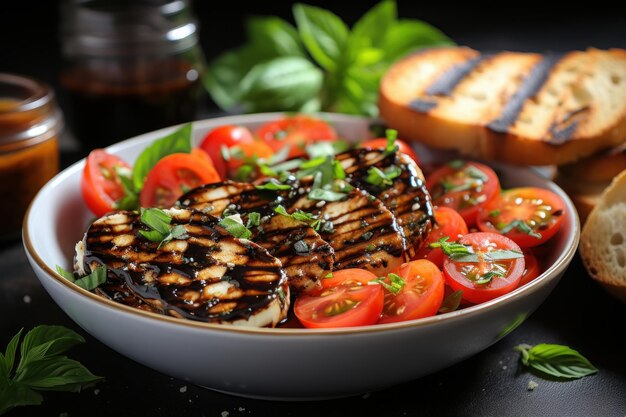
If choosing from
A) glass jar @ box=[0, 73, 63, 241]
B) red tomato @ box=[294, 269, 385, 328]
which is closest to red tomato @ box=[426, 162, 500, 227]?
A: red tomato @ box=[294, 269, 385, 328]

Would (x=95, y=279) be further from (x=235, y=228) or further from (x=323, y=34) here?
(x=323, y=34)

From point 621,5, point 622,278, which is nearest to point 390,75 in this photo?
point 622,278

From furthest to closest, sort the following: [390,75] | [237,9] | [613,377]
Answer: [237,9] < [390,75] < [613,377]

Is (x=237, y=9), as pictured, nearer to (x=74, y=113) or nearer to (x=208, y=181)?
(x=74, y=113)

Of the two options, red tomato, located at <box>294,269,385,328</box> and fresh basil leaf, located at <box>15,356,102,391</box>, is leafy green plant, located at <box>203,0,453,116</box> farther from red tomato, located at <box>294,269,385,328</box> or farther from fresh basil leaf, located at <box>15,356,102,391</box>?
fresh basil leaf, located at <box>15,356,102,391</box>

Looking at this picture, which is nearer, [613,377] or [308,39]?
[613,377]

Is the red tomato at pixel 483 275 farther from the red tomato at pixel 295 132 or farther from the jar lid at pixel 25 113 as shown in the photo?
the jar lid at pixel 25 113
